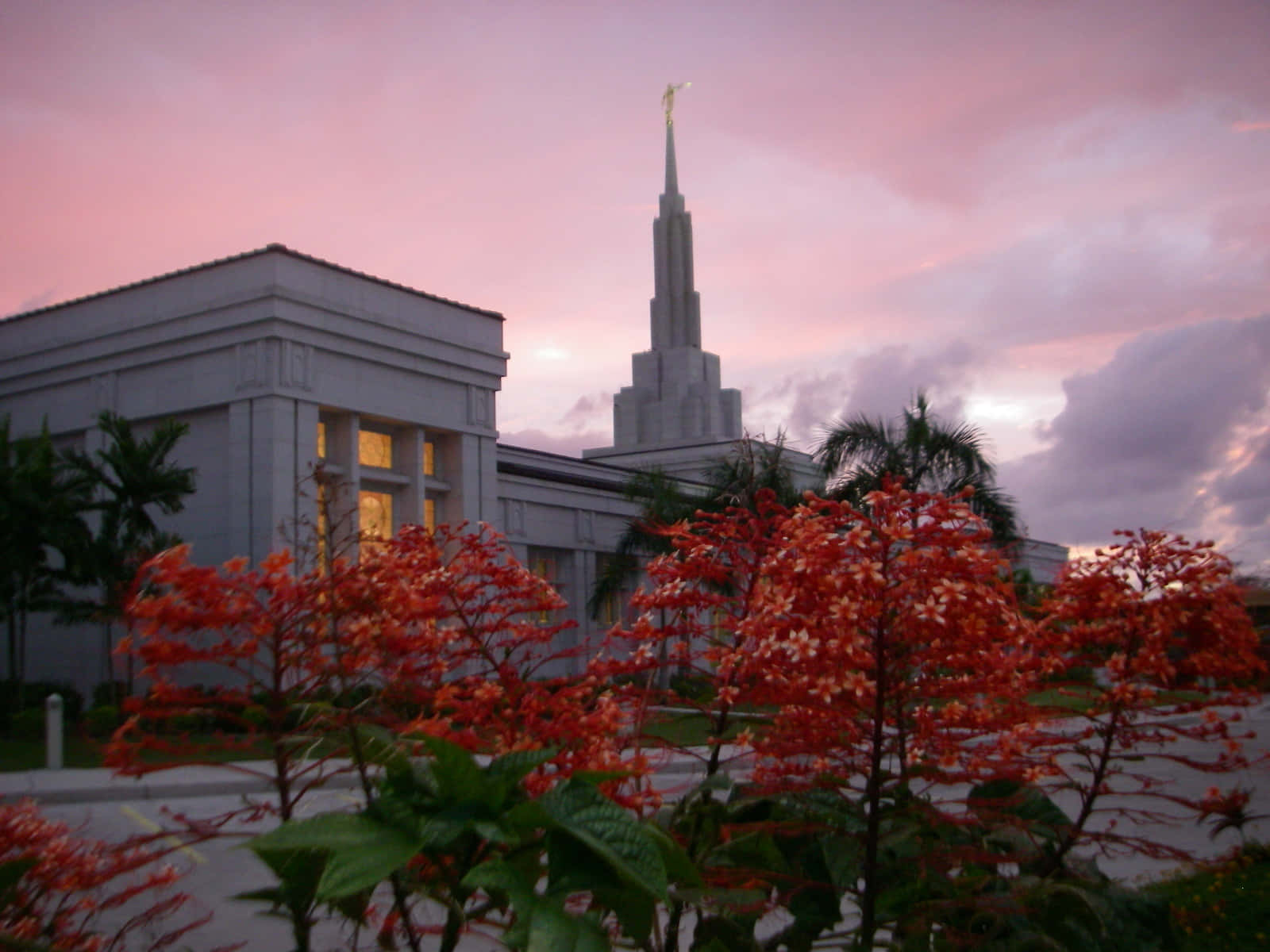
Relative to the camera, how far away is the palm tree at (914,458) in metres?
20.4

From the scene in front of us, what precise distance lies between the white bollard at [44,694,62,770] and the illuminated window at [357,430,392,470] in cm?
1065

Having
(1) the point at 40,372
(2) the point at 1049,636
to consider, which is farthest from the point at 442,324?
(2) the point at 1049,636

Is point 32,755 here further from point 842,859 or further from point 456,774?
point 456,774

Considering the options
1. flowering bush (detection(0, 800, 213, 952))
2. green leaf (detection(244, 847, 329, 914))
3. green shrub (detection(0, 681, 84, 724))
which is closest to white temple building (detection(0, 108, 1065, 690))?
green shrub (detection(0, 681, 84, 724))

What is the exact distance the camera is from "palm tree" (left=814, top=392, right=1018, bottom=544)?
2042 cm

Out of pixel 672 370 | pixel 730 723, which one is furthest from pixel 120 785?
pixel 672 370

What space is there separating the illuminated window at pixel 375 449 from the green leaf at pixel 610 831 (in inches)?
963

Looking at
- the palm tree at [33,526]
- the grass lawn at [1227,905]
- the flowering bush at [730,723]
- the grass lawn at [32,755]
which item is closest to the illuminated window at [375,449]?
the palm tree at [33,526]

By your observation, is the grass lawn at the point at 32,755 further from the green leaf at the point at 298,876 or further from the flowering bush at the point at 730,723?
the green leaf at the point at 298,876

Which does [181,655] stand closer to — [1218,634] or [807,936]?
[807,936]

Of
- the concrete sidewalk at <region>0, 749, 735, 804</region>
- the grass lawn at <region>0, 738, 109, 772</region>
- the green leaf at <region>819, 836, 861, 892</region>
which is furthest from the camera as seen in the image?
the grass lawn at <region>0, 738, 109, 772</region>

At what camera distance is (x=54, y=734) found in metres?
15.4

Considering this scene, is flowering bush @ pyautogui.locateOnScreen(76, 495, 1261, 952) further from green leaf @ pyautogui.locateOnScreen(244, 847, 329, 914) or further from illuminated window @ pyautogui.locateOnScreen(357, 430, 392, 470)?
illuminated window @ pyautogui.locateOnScreen(357, 430, 392, 470)

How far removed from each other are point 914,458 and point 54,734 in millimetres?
15002
